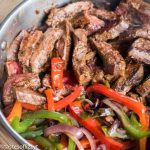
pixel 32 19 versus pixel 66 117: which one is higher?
pixel 32 19

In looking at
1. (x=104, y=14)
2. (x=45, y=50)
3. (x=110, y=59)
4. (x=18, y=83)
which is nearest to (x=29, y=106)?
(x=18, y=83)

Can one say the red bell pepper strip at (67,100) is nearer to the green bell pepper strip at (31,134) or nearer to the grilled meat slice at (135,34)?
the green bell pepper strip at (31,134)

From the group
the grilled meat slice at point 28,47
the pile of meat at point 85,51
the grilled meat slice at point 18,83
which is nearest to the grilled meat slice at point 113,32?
the pile of meat at point 85,51

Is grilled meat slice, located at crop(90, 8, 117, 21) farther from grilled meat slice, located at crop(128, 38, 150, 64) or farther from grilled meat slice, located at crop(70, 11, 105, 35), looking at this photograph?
grilled meat slice, located at crop(128, 38, 150, 64)

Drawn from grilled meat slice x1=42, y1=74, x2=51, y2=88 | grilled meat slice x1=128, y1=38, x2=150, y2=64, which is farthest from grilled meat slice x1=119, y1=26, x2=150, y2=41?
grilled meat slice x1=42, y1=74, x2=51, y2=88

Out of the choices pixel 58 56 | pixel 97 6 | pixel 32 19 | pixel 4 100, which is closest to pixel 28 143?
pixel 4 100

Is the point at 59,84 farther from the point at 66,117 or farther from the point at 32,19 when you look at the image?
the point at 32,19

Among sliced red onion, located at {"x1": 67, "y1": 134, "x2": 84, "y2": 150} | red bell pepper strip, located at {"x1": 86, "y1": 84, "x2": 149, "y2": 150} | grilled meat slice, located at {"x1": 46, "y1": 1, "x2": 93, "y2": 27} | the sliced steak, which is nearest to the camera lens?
sliced red onion, located at {"x1": 67, "y1": 134, "x2": 84, "y2": 150}
